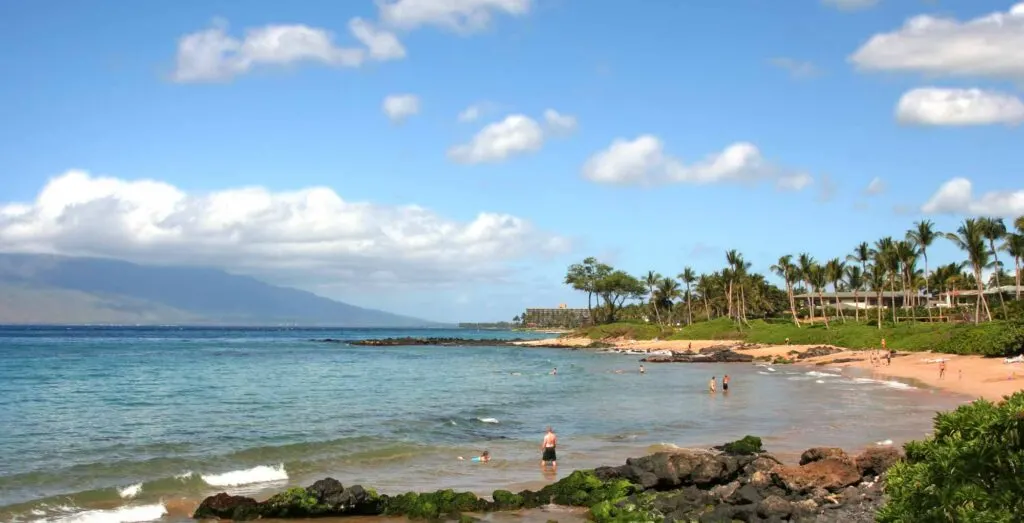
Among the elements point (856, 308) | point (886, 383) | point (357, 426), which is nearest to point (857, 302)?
point (856, 308)

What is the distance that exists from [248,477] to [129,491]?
10.3 feet

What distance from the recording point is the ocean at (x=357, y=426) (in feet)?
70.9

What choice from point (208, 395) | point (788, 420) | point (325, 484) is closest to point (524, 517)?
point (325, 484)

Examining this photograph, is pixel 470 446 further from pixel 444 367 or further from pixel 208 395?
pixel 444 367

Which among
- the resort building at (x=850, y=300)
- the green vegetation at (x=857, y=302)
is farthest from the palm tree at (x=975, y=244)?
the resort building at (x=850, y=300)

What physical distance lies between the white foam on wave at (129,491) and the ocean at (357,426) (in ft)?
0.23

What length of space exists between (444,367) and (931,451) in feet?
228

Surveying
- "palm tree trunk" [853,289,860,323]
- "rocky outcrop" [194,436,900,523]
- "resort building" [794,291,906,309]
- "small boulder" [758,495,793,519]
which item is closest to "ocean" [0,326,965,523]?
"rocky outcrop" [194,436,900,523]

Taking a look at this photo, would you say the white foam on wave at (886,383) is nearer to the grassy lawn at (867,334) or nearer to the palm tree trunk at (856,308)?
the grassy lawn at (867,334)

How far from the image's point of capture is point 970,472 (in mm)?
8023

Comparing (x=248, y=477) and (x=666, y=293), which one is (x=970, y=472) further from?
(x=666, y=293)

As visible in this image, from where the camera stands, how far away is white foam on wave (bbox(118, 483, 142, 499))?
20.0 m

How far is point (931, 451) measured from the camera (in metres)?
9.01

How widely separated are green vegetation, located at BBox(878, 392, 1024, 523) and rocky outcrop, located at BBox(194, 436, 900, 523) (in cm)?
703
